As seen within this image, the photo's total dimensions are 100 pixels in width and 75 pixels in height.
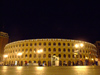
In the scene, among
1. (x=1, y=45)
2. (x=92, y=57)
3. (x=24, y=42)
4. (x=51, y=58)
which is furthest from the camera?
(x=1, y=45)

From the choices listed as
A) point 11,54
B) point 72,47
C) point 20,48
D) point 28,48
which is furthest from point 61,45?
point 11,54

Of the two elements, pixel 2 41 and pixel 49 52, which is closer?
pixel 49 52

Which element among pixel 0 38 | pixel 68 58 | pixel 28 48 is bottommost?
pixel 68 58

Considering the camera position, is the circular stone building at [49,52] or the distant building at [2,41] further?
the distant building at [2,41]

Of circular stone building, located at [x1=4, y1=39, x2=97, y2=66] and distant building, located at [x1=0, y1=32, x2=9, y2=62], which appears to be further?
distant building, located at [x1=0, y1=32, x2=9, y2=62]

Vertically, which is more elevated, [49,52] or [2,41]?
[2,41]

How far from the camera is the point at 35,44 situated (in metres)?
54.0

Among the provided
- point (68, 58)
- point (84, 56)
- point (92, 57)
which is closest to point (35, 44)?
point (68, 58)

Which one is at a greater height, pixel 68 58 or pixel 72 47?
pixel 72 47

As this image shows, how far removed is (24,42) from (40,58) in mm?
10703

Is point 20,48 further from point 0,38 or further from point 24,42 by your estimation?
point 0,38

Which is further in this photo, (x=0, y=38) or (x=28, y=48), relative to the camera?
(x=0, y=38)

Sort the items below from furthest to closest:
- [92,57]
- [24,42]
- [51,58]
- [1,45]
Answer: [1,45]
[92,57]
[24,42]
[51,58]

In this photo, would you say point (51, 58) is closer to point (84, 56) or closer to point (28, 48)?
point (28, 48)
